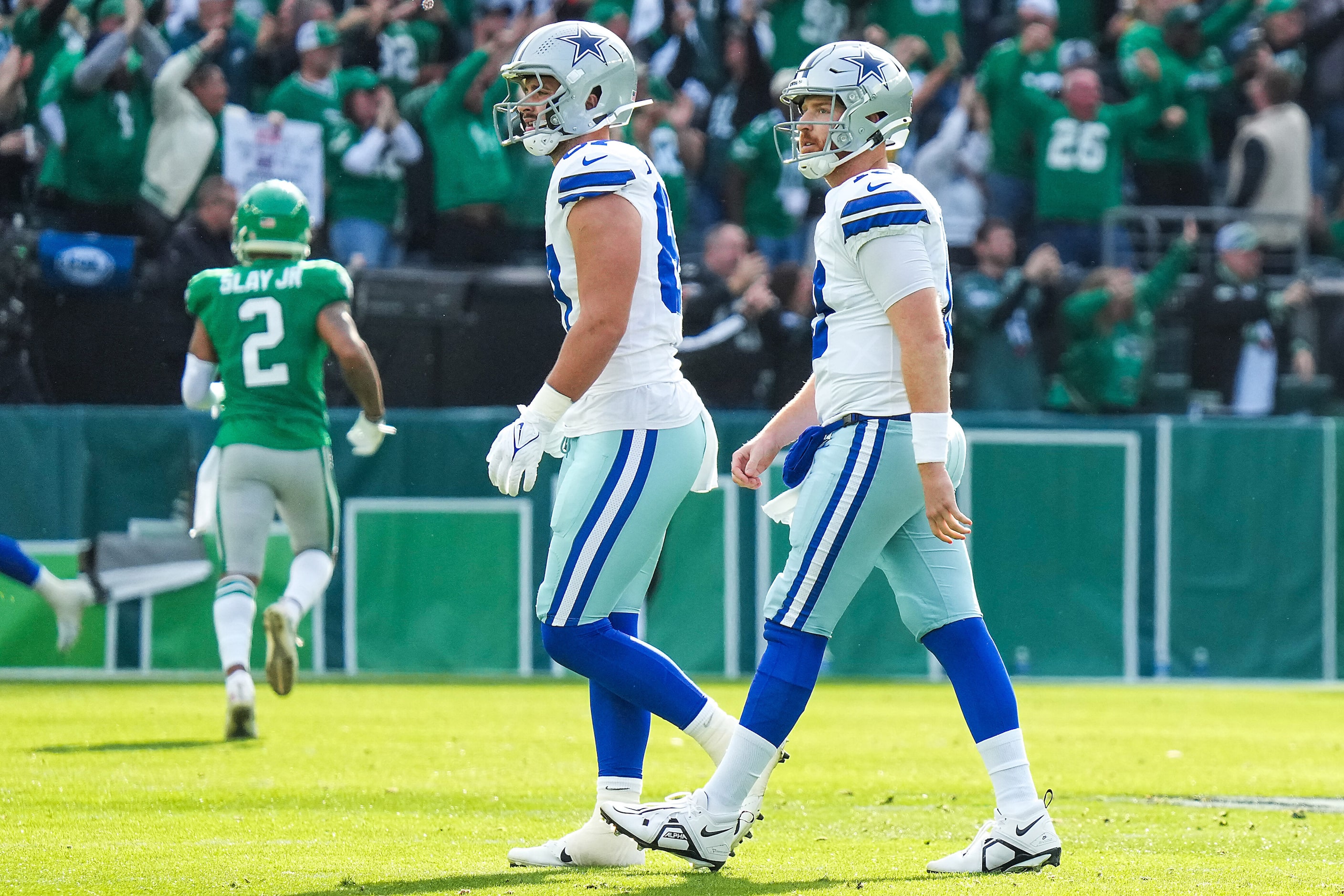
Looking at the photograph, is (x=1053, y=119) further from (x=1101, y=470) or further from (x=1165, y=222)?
(x=1101, y=470)

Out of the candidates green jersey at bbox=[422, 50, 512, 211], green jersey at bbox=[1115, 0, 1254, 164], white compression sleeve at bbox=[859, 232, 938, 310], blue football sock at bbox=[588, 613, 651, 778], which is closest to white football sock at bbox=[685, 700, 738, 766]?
blue football sock at bbox=[588, 613, 651, 778]

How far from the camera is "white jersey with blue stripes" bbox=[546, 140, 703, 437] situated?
456cm

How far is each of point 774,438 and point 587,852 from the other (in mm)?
1137

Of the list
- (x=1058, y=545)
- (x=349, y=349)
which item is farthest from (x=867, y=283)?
(x=1058, y=545)

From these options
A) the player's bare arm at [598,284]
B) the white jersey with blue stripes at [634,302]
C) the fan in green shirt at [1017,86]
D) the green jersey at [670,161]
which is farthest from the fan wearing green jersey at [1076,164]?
the player's bare arm at [598,284]

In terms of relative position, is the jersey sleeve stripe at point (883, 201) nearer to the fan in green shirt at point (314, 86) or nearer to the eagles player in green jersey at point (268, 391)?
the eagles player in green jersey at point (268, 391)

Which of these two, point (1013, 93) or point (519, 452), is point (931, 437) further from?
point (1013, 93)

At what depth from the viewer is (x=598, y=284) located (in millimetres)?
4500

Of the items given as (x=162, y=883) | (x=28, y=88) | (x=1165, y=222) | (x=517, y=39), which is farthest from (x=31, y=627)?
(x=1165, y=222)

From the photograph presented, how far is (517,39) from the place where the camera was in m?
13.1

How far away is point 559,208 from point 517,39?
888 cm

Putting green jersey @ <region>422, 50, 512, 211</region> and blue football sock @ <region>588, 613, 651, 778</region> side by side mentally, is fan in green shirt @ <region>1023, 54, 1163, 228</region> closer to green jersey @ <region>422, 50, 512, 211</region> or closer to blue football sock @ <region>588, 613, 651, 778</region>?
green jersey @ <region>422, 50, 512, 211</region>

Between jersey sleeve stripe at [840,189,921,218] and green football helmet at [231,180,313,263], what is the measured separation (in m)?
4.11

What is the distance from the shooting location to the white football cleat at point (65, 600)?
8859 millimetres
